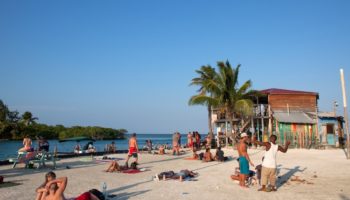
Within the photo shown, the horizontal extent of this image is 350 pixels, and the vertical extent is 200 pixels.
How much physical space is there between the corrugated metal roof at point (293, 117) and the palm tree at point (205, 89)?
6051mm

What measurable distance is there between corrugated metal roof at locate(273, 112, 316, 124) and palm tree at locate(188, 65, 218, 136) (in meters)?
6.05

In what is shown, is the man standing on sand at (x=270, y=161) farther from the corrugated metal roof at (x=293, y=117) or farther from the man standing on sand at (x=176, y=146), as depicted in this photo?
the corrugated metal roof at (x=293, y=117)

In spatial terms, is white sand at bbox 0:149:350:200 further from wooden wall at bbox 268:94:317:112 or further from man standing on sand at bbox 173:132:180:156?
wooden wall at bbox 268:94:317:112

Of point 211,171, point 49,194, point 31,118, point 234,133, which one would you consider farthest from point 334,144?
point 31,118

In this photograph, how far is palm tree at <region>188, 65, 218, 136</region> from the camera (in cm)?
2872

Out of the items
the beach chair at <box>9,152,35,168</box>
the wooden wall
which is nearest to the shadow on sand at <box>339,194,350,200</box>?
the beach chair at <box>9,152,35,168</box>

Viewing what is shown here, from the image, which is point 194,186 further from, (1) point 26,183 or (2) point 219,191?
(1) point 26,183

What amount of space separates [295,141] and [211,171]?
16466 millimetres

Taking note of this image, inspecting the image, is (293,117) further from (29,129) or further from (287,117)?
(29,129)

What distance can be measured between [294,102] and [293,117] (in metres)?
2.10

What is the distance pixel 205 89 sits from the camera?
30.6 meters

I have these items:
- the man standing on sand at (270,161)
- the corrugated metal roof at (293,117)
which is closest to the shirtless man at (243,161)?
the man standing on sand at (270,161)

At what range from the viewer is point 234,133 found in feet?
98.0

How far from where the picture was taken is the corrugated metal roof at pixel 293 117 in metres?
29.0
